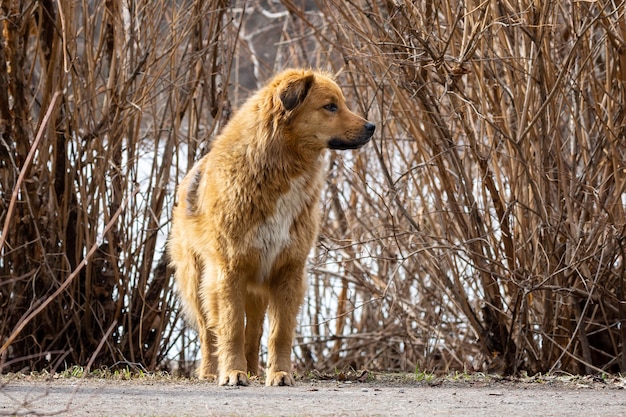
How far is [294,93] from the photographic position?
6.63 meters

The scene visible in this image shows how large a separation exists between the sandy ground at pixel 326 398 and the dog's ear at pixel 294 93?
1832 millimetres

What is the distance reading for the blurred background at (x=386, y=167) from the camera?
7.29 m

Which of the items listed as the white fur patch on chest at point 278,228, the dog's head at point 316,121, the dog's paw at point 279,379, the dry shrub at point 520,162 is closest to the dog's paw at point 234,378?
the dog's paw at point 279,379

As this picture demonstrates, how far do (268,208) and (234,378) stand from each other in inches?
43.6

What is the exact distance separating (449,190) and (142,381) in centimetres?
283

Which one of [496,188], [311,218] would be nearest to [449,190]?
[496,188]

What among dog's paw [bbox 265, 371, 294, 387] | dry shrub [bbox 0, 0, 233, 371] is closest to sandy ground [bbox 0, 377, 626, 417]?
dog's paw [bbox 265, 371, 294, 387]

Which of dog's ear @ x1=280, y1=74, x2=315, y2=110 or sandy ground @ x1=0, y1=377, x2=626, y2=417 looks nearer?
sandy ground @ x1=0, y1=377, x2=626, y2=417

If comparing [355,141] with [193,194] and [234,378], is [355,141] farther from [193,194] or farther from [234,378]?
[234,378]

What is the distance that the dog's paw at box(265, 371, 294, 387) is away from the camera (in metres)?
6.28

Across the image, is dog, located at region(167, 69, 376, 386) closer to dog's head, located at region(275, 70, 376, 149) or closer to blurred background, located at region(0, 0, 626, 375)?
dog's head, located at region(275, 70, 376, 149)

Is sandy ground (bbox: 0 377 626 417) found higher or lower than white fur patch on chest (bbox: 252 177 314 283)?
lower

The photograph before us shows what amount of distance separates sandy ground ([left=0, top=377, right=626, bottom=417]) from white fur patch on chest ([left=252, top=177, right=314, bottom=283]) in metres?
0.82

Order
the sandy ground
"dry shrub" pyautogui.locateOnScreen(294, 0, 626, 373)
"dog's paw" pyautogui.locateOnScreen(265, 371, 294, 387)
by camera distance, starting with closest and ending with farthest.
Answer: the sandy ground → "dog's paw" pyautogui.locateOnScreen(265, 371, 294, 387) → "dry shrub" pyautogui.locateOnScreen(294, 0, 626, 373)
